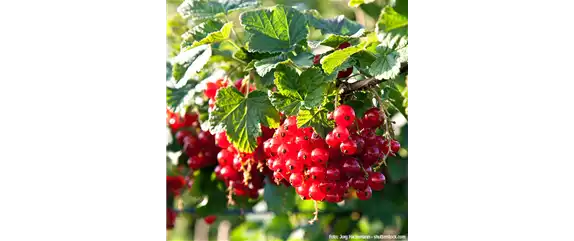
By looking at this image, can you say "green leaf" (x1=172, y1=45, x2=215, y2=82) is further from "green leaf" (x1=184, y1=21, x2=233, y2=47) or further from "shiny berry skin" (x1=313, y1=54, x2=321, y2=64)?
"shiny berry skin" (x1=313, y1=54, x2=321, y2=64)

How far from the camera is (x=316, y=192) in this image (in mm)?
669

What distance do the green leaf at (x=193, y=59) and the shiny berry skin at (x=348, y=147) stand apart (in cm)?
25

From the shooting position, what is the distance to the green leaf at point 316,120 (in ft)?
2.25

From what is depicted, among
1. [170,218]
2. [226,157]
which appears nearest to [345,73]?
[226,157]

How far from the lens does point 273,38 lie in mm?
733

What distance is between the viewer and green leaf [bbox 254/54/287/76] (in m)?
0.68

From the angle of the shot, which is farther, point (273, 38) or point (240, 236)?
point (240, 236)

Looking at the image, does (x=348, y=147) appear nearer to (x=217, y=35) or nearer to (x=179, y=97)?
(x=217, y=35)

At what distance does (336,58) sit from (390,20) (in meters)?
0.07

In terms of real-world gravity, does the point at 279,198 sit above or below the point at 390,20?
below
